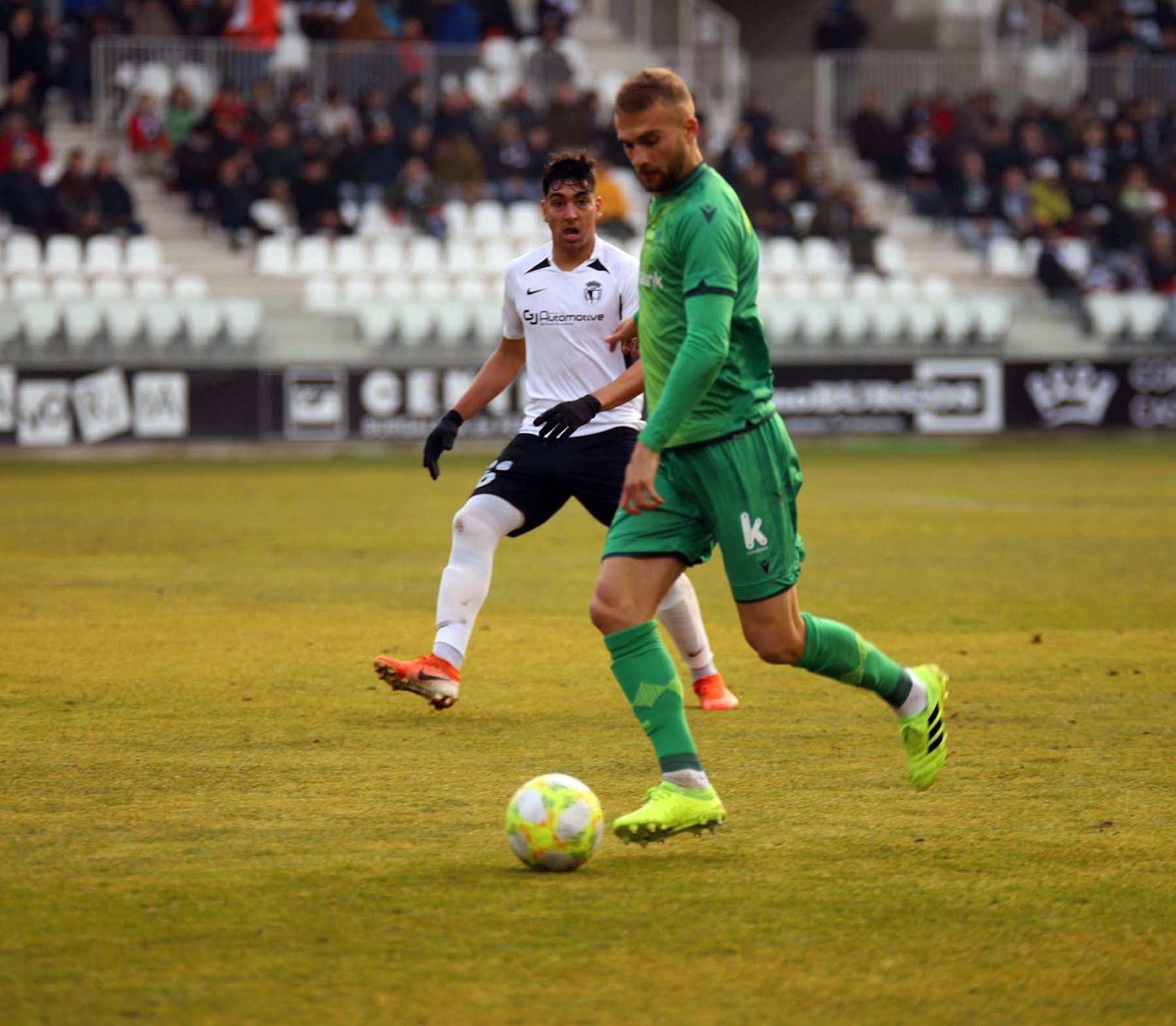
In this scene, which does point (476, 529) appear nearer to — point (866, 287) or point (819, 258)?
point (866, 287)

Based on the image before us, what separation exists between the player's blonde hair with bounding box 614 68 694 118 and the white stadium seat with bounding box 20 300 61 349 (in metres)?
18.0

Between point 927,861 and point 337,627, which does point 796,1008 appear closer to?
Result: point 927,861

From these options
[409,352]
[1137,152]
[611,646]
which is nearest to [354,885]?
[611,646]

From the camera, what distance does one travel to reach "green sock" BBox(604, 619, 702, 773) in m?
4.95

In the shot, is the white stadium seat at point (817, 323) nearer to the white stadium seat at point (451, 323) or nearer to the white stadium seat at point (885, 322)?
the white stadium seat at point (885, 322)

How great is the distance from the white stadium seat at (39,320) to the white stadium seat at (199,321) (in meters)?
1.51

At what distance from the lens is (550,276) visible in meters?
7.18

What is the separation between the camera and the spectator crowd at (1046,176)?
28.1m

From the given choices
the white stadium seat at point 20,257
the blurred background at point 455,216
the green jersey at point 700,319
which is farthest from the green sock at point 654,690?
the white stadium seat at point 20,257

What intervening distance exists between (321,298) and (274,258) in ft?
3.83

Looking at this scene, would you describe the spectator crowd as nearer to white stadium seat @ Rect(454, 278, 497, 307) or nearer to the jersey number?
white stadium seat @ Rect(454, 278, 497, 307)

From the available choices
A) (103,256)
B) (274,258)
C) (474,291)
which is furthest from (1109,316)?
(103,256)

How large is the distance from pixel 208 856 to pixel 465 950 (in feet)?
3.49

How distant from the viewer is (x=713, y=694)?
7145 mm
